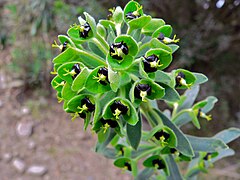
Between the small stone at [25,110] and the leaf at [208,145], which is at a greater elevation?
the small stone at [25,110]

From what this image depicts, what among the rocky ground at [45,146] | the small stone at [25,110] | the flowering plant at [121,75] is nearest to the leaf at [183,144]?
the flowering plant at [121,75]

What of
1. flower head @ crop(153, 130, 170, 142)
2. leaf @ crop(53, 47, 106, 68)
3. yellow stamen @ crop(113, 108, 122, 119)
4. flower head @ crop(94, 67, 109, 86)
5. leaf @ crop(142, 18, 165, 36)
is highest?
leaf @ crop(142, 18, 165, 36)

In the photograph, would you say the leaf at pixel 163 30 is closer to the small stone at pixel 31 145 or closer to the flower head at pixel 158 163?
the flower head at pixel 158 163

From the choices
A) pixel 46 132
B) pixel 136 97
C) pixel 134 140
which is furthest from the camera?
pixel 46 132

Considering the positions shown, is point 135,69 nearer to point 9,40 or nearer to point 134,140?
point 134,140

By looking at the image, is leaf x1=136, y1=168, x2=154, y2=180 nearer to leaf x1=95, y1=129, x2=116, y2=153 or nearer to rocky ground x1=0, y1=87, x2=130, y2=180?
leaf x1=95, y1=129, x2=116, y2=153

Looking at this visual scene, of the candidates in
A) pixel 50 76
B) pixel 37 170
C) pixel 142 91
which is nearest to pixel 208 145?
pixel 142 91

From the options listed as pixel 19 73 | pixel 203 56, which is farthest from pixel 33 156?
pixel 203 56

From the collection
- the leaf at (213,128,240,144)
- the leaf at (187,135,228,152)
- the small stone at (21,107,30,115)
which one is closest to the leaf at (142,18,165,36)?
the leaf at (187,135,228,152)
